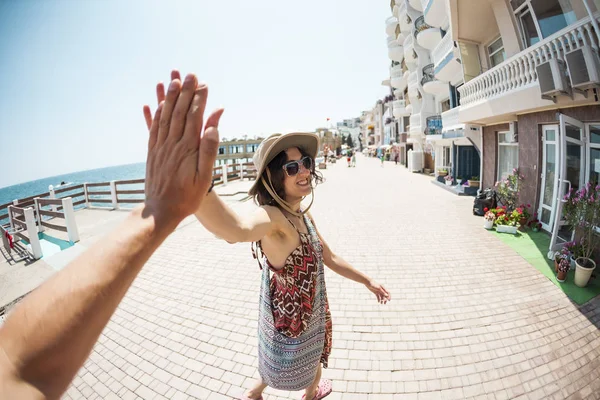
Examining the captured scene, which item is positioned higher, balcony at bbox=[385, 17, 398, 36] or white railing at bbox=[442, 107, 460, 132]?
balcony at bbox=[385, 17, 398, 36]

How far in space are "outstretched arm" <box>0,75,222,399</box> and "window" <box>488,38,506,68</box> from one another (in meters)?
12.1

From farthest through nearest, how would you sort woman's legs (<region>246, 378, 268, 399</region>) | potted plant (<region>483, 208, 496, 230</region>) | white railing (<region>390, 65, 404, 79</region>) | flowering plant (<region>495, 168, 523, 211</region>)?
white railing (<region>390, 65, 404, 79</region>) → flowering plant (<region>495, 168, 523, 211</region>) → potted plant (<region>483, 208, 496, 230</region>) → woman's legs (<region>246, 378, 268, 399</region>)

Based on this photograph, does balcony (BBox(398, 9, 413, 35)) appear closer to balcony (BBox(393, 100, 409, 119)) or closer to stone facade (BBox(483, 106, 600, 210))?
balcony (BBox(393, 100, 409, 119))

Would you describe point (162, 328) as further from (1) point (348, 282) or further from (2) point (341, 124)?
(2) point (341, 124)

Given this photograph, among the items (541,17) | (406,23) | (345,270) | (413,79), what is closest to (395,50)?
(406,23)

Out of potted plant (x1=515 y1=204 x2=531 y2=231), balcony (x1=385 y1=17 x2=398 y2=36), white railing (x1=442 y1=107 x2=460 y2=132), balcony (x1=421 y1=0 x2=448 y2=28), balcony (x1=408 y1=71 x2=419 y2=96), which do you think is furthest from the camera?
balcony (x1=385 y1=17 x2=398 y2=36)

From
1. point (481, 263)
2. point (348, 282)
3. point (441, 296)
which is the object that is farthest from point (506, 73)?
point (348, 282)

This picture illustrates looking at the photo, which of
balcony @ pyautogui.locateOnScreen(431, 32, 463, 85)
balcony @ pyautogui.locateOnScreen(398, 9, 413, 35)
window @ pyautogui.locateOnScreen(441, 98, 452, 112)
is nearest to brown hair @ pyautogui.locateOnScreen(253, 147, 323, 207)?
balcony @ pyautogui.locateOnScreen(431, 32, 463, 85)

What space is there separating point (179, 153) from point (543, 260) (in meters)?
7.48

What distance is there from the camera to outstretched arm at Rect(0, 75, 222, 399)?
0.53 m

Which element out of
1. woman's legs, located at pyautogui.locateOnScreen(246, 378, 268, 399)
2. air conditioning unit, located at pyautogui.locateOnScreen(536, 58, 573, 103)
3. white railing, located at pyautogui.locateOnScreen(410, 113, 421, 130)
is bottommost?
woman's legs, located at pyautogui.locateOnScreen(246, 378, 268, 399)

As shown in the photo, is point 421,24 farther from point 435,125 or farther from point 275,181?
point 275,181

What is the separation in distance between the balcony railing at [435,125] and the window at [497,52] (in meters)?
6.91

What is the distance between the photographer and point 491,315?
400 cm
